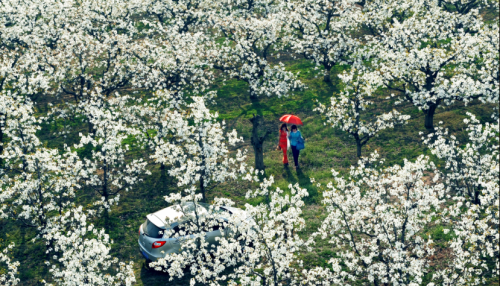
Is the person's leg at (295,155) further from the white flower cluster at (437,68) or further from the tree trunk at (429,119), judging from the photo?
the tree trunk at (429,119)

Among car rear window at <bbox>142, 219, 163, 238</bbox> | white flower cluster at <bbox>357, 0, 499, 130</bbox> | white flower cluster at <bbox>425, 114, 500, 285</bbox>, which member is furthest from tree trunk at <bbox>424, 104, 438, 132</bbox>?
car rear window at <bbox>142, 219, 163, 238</bbox>

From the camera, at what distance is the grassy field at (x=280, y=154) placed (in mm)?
16266

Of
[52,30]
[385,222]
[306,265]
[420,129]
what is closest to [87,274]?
[306,265]

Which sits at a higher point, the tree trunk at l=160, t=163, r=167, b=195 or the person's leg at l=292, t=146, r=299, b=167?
the person's leg at l=292, t=146, r=299, b=167

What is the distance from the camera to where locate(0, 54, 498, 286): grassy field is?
16266 mm

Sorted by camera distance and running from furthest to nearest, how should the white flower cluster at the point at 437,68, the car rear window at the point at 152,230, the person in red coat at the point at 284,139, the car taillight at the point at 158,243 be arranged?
the person in red coat at the point at 284,139 → the white flower cluster at the point at 437,68 → the car rear window at the point at 152,230 → the car taillight at the point at 158,243

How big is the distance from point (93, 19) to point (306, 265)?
1184 inches

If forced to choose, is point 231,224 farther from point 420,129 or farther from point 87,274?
point 420,129

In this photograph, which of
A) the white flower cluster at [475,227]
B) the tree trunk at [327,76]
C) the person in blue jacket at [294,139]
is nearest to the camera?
the white flower cluster at [475,227]

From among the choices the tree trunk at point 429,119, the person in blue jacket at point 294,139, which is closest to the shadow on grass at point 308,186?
the person in blue jacket at point 294,139

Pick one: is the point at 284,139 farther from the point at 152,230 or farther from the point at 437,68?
the point at 152,230

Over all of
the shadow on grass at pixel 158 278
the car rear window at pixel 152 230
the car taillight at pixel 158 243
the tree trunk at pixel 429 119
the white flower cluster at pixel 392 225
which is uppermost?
the tree trunk at pixel 429 119

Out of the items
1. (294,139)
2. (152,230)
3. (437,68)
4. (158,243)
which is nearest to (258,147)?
(294,139)

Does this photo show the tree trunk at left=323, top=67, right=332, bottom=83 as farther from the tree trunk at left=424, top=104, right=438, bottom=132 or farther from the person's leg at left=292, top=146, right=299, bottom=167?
the person's leg at left=292, top=146, right=299, bottom=167
